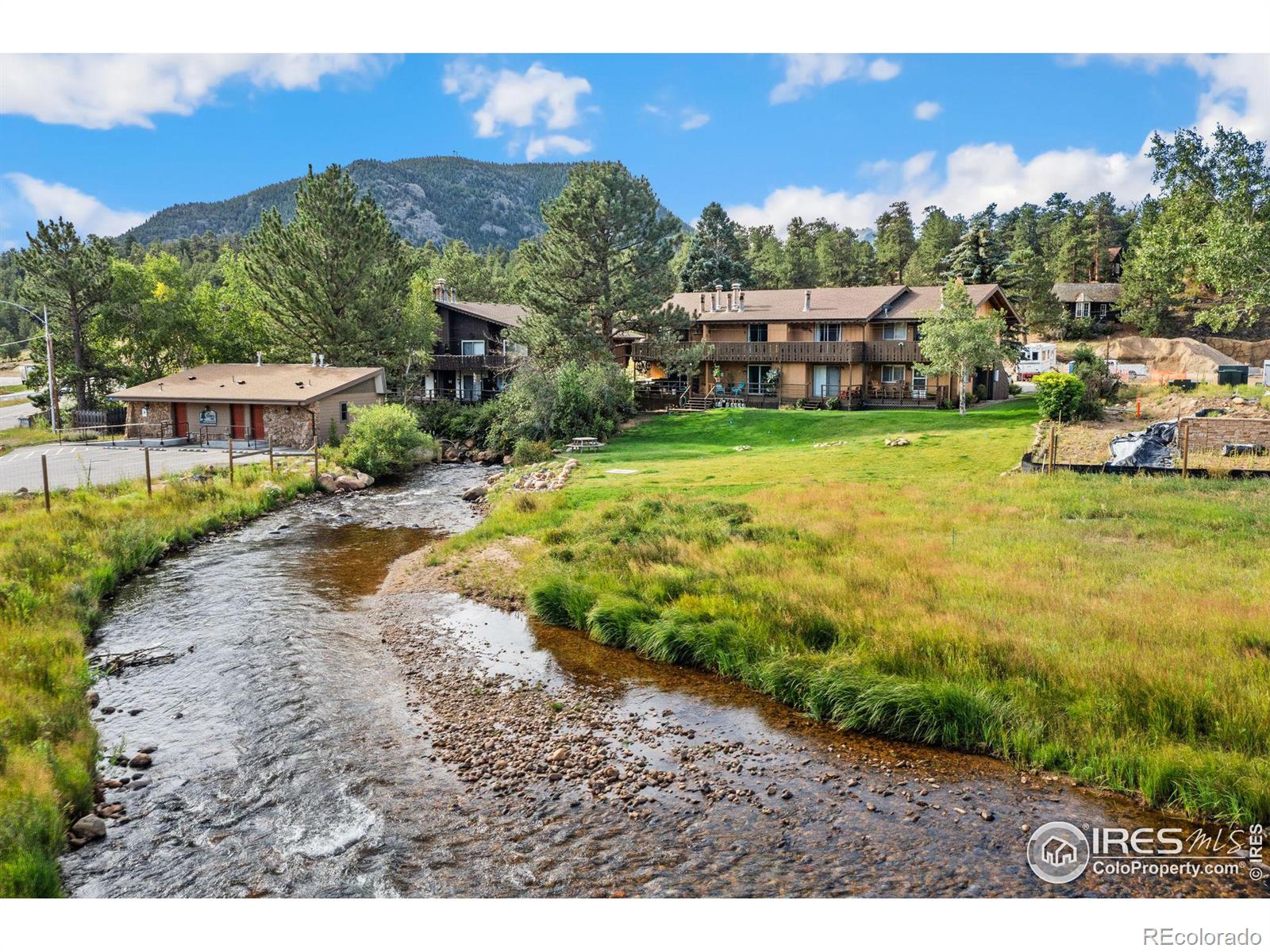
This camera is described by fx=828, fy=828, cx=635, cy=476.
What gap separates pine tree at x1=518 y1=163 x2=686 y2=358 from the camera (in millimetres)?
44844

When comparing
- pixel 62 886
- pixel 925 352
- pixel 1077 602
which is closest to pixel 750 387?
pixel 925 352

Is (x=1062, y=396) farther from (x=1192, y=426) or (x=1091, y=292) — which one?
(x=1091, y=292)

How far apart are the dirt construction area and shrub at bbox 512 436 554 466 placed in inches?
787

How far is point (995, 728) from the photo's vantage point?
1070cm

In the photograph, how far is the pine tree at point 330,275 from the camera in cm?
4622

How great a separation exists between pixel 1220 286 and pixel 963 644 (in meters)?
31.1

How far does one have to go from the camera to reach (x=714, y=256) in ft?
259

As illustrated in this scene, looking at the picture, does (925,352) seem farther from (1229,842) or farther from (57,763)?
(57,763)

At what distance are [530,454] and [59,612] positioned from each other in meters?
22.8

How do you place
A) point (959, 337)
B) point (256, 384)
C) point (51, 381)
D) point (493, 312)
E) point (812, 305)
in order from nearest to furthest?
point (959, 337)
point (256, 384)
point (51, 381)
point (812, 305)
point (493, 312)

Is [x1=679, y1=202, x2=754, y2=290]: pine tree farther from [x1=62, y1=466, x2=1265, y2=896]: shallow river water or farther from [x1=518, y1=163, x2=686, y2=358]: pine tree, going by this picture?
[x1=62, y1=466, x2=1265, y2=896]: shallow river water

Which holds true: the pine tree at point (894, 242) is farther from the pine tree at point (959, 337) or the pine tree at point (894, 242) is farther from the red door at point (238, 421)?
→ the red door at point (238, 421)

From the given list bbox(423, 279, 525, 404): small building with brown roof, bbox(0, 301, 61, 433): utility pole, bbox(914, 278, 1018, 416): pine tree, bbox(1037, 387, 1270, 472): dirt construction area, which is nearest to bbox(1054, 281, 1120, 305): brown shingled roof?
bbox(1037, 387, 1270, 472): dirt construction area

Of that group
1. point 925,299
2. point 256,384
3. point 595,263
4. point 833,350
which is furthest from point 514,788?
point 925,299
